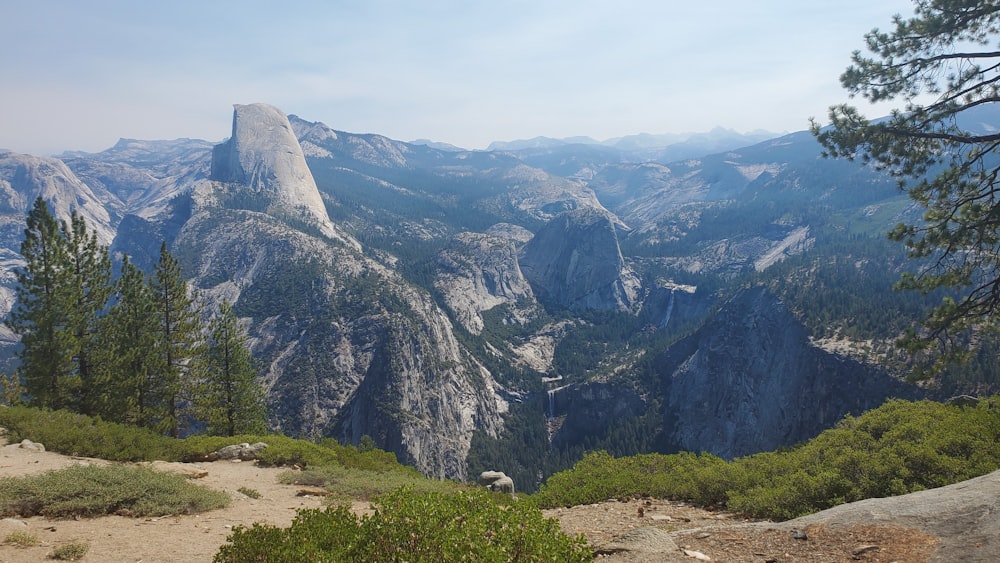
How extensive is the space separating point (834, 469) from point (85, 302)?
39.4 metres

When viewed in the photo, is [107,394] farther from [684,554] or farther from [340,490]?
[684,554]

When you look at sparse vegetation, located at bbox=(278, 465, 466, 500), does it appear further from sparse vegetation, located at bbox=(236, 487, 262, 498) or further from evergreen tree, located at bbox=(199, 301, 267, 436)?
evergreen tree, located at bbox=(199, 301, 267, 436)

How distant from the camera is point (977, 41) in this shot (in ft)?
41.4

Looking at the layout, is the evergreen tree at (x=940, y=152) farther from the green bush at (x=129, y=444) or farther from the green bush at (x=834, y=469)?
the green bush at (x=129, y=444)

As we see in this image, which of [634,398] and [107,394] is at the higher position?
[107,394]

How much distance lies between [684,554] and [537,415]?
15523cm

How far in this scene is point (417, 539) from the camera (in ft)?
23.6

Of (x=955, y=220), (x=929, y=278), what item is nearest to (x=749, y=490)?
(x=929, y=278)

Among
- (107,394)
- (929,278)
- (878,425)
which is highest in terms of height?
(929,278)

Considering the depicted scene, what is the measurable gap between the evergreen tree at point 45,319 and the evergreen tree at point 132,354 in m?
2.15

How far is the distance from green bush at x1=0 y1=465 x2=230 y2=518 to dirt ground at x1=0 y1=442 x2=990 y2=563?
14.0 inches

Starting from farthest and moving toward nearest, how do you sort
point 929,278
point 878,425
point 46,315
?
point 46,315 < point 878,425 < point 929,278

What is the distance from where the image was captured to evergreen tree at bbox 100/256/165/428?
29797 millimetres

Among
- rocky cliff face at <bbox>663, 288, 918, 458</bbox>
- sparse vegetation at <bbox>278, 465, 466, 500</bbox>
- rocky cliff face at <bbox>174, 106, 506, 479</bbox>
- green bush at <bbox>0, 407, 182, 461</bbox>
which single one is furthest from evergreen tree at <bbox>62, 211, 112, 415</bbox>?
rocky cliff face at <bbox>663, 288, 918, 458</bbox>
